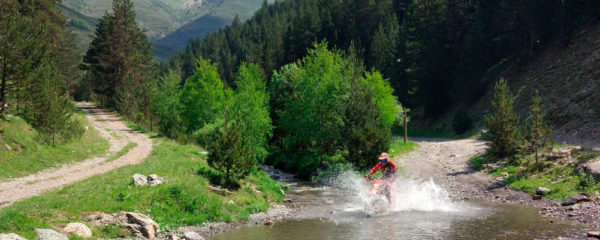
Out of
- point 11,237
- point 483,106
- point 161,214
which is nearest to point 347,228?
point 161,214

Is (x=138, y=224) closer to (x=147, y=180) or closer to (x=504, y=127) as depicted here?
(x=147, y=180)

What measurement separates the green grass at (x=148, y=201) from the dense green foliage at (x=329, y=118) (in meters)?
10.6

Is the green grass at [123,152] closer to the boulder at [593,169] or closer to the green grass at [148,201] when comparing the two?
the green grass at [148,201]

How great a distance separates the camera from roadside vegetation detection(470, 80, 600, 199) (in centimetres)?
2384

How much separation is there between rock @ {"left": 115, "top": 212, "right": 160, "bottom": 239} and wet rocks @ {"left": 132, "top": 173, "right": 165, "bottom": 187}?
152 inches

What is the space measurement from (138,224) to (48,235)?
380 cm

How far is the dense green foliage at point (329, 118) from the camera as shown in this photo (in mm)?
36281

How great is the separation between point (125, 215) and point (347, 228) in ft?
30.1

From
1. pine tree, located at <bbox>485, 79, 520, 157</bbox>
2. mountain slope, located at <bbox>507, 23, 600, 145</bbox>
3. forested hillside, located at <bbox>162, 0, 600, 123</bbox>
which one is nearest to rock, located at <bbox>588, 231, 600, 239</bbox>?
pine tree, located at <bbox>485, 79, 520, 157</bbox>

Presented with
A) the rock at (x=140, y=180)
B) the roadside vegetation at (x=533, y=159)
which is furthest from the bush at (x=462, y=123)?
the rock at (x=140, y=180)

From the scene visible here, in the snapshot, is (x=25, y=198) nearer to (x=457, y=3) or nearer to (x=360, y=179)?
(x=360, y=179)

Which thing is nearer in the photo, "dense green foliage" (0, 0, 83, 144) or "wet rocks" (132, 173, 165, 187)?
"wet rocks" (132, 173, 165, 187)

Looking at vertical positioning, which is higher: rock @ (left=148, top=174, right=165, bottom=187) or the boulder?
the boulder

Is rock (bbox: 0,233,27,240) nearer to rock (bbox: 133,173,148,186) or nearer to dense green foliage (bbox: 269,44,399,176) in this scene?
rock (bbox: 133,173,148,186)
